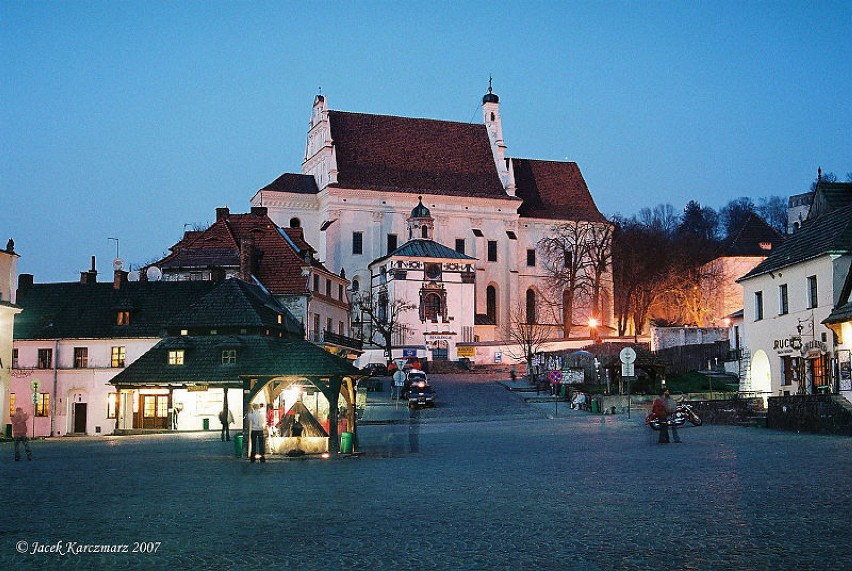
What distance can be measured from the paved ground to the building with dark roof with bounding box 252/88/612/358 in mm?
71753

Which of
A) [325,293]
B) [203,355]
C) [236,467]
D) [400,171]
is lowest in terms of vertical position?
[236,467]

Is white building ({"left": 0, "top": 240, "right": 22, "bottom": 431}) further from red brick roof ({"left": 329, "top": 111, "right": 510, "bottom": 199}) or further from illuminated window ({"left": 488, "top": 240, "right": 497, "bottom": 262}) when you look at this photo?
illuminated window ({"left": 488, "top": 240, "right": 497, "bottom": 262})

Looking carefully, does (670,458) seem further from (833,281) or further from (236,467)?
(833,281)

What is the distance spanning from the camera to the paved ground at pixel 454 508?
10922mm

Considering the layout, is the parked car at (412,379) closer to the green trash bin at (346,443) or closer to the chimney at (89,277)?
the chimney at (89,277)

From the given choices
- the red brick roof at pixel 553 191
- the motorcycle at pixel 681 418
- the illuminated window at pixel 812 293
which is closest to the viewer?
the motorcycle at pixel 681 418

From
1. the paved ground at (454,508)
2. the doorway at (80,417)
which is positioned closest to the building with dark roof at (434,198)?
the doorway at (80,417)

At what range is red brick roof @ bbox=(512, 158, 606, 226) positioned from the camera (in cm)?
10900

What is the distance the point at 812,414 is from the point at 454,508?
2041 cm

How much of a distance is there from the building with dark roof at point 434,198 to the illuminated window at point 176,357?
52.9 meters

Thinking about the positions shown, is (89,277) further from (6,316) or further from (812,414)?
(812,414)

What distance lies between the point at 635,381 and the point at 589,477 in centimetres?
4280

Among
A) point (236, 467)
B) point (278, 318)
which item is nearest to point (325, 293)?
point (278, 318)

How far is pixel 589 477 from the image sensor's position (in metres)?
19.0
